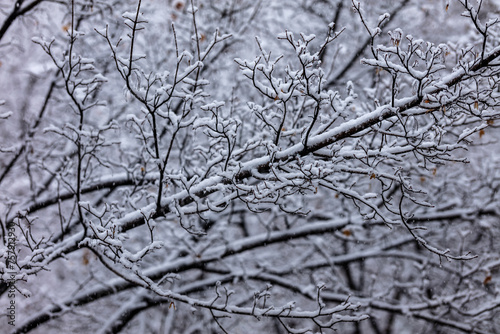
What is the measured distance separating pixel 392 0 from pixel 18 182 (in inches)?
317

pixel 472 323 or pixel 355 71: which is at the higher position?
pixel 355 71

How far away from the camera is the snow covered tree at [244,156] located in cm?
309

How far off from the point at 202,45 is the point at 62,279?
6.73 meters

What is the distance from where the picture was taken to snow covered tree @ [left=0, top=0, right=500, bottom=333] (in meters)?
3.09

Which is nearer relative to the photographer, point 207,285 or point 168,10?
point 207,285

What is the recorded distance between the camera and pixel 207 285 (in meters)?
6.34

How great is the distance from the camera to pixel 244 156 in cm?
512

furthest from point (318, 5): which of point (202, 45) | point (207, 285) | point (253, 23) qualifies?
point (207, 285)

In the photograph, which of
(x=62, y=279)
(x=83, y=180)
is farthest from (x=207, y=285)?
(x=62, y=279)

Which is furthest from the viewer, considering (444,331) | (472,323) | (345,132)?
(444,331)

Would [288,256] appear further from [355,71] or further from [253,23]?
[253,23]

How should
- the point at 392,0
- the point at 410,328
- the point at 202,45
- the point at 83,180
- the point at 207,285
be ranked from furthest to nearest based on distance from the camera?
the point at 410,328, the point at 392,0, the point at 202,45, the point at 207,285, the point at 83,180

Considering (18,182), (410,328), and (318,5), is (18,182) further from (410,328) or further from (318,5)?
(410,328)

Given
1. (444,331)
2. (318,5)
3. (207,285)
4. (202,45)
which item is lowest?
(207,285)
